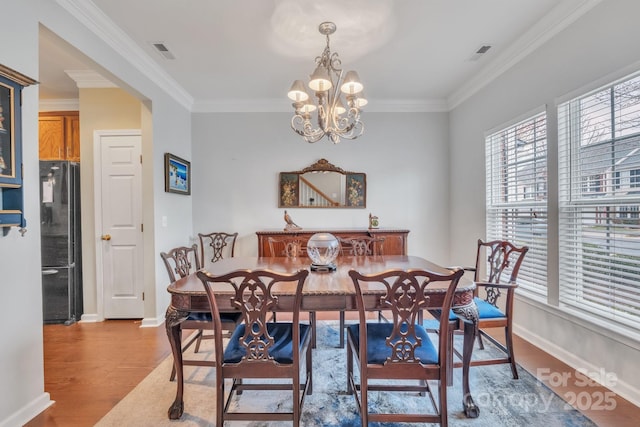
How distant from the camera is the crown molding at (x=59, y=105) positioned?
381 centimetres

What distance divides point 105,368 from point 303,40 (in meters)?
3.17

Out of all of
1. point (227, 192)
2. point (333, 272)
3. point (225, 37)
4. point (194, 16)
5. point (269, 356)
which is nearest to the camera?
point (269, 356)

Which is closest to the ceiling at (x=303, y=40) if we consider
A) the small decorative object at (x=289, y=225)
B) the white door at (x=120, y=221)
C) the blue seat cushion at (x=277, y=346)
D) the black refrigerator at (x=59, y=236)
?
the white door at (x=120, y=221)

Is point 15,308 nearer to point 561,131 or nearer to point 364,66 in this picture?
point 364,66

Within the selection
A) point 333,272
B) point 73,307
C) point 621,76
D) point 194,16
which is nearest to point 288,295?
point 333,272

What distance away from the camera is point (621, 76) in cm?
192

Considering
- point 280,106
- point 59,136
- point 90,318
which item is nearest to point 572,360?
point 280,106

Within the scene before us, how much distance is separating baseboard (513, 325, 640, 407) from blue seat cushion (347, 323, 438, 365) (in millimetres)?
1334

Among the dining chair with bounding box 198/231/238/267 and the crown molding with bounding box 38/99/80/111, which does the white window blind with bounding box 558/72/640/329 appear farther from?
the crown molding with bounding box 38/99/80/111

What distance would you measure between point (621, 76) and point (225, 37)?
2912mm

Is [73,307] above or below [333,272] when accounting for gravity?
below

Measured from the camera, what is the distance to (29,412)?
5.89 feet

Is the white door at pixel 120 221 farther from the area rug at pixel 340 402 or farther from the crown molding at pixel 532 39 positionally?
the crown molding at pixel 532 39

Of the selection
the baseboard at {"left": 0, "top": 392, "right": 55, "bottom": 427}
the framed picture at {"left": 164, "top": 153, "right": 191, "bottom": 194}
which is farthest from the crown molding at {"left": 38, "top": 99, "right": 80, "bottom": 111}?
the baseboard at {"left": 0, "top": 392, "right": 55, "bottom": 427}
